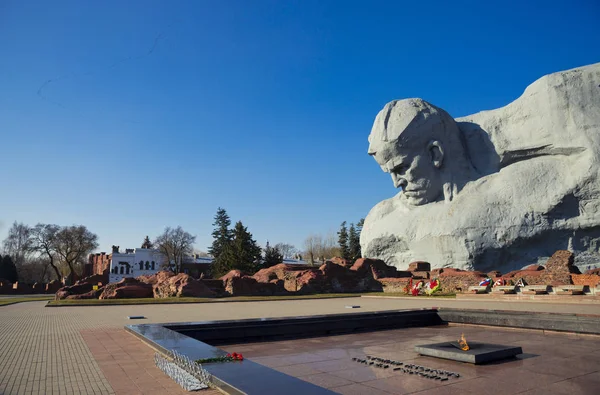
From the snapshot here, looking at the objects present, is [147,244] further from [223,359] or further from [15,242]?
[223,359]

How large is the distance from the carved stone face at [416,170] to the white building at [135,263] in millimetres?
40625

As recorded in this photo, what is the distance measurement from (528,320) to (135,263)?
211ft

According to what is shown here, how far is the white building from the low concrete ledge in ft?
194

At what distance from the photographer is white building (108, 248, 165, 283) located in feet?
206

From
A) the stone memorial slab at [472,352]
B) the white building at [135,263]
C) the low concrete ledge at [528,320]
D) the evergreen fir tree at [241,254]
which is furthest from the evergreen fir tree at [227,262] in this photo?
the stone memorial slab at [472,352]

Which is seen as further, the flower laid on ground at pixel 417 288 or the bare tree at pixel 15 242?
the bare tree at pixel 15 242

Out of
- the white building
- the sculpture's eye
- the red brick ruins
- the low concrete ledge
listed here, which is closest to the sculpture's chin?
the sculpture's eye

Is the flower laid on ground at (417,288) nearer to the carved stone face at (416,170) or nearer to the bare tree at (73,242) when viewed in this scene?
the carved stone face at (416,170)

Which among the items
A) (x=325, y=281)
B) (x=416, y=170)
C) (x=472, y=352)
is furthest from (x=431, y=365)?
(x=416, y=170)

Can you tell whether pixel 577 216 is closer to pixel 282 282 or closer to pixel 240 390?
pixel 282 282

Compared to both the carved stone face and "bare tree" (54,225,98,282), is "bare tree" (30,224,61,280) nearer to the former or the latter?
"bare tree" (54,225,98,282)

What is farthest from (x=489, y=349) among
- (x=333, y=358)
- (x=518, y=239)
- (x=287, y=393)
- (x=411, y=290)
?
(x=518, y=239)

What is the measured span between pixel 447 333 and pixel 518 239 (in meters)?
24.7

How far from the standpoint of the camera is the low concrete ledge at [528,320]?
7.53 m
